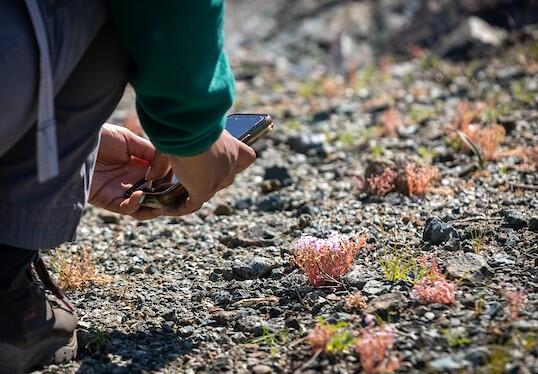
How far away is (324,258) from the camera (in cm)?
373

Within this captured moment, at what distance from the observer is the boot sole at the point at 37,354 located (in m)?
2.99

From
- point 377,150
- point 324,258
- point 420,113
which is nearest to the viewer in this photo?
point 324,258

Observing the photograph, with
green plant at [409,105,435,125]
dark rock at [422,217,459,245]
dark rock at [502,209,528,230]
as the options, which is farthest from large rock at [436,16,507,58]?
dark rock at [422,217,459,245]

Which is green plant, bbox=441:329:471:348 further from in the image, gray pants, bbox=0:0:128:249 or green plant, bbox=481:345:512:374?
gray pants, bbox=0:0:128:249

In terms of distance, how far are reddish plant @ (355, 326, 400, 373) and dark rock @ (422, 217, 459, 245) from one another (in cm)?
101

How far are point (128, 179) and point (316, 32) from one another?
584cm

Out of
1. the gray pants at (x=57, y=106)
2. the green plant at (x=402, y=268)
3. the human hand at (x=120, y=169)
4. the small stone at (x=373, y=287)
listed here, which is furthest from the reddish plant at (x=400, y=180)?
the gray pants at (x=57, y=106)

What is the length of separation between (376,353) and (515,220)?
144 centimetres

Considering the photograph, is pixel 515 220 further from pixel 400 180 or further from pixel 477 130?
pixel 477 130

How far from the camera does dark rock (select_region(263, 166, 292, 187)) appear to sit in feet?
18.4

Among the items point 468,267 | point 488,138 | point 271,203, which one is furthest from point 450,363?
point 488,138

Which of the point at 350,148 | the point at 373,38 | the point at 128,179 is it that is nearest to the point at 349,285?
the point at 128,179

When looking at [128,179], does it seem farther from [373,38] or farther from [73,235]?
[373,38]

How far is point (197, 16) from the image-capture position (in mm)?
2701
